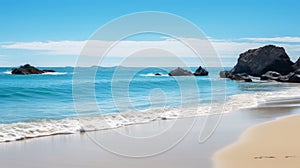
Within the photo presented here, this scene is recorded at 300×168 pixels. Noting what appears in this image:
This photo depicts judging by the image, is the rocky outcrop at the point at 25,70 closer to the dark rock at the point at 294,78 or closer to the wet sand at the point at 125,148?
the dark rock at the point at 294,78

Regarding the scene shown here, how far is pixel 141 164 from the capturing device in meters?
8.54

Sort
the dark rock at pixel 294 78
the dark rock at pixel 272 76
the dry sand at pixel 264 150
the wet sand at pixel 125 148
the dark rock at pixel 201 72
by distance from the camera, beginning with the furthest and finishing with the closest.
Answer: the dark rock at pixel 201 72
the dark rock at pixel 272 76
the dark rock at pixel 294 78
the wet sand at pixel 125 148
the dry sand at pixel 264 150

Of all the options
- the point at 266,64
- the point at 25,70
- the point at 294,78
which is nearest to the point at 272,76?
the point at 294,78

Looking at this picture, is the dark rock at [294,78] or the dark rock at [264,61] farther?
the dark rock at [264,61]

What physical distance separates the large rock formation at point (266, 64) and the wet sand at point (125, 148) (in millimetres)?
57072

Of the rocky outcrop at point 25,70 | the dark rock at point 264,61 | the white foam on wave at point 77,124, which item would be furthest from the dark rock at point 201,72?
the white foam on wave at point 77,124

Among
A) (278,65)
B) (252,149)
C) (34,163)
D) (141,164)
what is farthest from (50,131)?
(278,65)

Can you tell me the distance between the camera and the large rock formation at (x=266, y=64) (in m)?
71.6

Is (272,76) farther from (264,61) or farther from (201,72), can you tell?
(201,72)

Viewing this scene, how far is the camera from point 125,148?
33.6 ft

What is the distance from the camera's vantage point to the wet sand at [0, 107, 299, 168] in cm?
866

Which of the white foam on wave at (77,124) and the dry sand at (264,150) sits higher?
the white foam on wave at (77,124)

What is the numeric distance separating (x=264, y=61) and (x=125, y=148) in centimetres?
6870

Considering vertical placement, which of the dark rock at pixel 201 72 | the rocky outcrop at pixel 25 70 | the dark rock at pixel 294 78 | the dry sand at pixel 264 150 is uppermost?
the rocky outcrop at pixel 25 70
